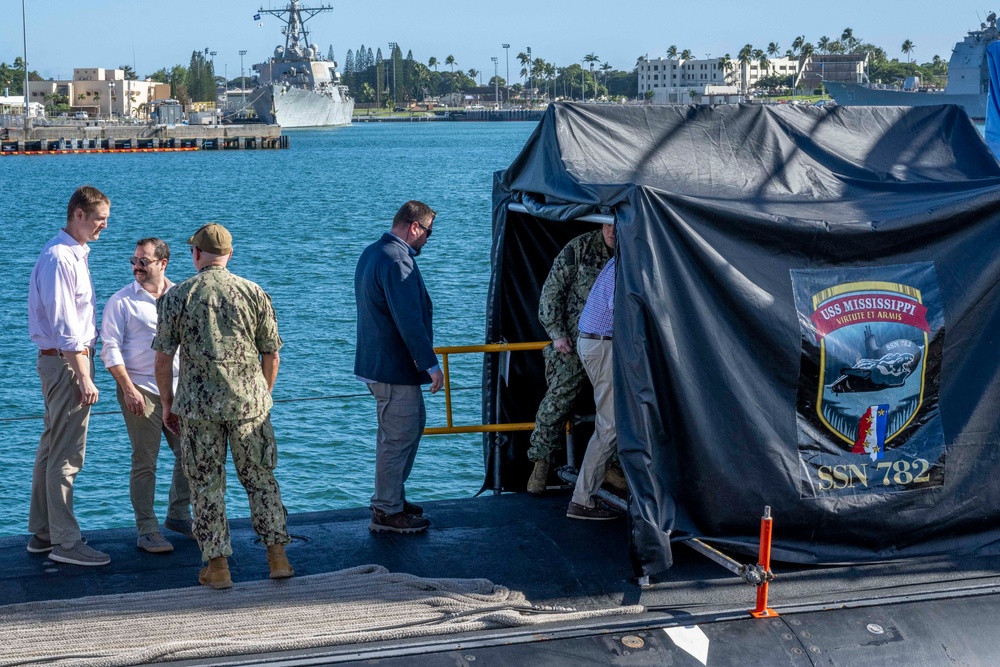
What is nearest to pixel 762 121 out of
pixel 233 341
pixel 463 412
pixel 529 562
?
pixel 529 562

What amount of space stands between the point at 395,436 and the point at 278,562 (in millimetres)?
1130

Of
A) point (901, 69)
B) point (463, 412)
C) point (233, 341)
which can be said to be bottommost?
point (463, 412)

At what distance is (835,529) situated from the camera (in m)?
6.21

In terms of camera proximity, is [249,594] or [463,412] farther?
[463,412]

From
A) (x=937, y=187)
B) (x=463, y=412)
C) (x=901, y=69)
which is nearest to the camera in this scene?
(x=937, y=187)

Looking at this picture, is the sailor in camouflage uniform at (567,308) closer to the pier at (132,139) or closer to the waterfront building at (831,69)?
the pier at (132,139)

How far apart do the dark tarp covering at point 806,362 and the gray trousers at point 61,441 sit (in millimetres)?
2927

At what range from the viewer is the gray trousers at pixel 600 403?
6.73 m

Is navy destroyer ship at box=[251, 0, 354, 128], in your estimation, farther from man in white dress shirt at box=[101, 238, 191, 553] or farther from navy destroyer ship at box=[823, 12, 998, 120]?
man in white dress shirt at box=[101, 238, 191, 553]

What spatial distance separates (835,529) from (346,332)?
814 inches

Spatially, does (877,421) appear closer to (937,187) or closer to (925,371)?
(925,371)

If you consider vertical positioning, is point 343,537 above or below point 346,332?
above

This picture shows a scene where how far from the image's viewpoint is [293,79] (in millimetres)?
156125

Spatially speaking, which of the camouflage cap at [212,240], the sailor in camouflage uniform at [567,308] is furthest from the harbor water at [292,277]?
the camouflage cap at [212,240]
